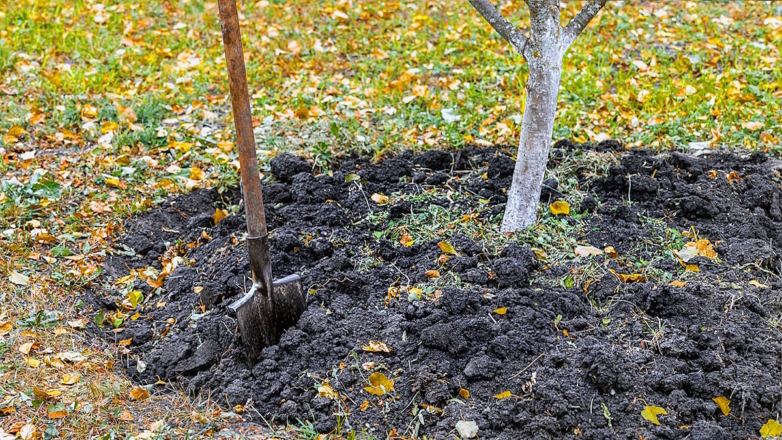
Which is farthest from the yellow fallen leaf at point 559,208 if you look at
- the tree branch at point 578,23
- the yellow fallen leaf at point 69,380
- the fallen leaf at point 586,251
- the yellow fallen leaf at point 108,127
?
the yellow fallen leaf at point 108,127

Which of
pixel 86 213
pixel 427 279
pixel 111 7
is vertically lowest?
pixel 427 279

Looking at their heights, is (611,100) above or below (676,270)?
above

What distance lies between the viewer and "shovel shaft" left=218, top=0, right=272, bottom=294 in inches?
101

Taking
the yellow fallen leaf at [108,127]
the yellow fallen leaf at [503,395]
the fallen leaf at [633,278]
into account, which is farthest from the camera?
the yellow fallen leaf at [108,127]

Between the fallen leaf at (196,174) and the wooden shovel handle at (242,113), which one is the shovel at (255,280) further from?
the fallen leaf at (196,174)

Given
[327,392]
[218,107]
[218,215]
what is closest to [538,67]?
[327,392]

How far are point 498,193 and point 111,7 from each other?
14.8 ft

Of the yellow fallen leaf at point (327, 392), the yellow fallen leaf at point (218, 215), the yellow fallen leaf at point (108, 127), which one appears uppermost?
the yellow fallen leaf at point (108, 127)

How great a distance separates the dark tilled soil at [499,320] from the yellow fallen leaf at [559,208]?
0.12 meters

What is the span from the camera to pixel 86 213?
12.8 ft

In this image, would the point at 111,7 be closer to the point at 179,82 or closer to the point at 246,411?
the point at 179,82

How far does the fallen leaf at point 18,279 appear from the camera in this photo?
3.27m

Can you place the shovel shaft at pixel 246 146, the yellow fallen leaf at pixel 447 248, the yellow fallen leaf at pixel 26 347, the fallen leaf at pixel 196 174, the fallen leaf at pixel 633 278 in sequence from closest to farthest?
the shovel shaft at pixel 246 146
the yellow fallen leaf at pixel 26 347
the fallen leaf at pixel 633 278
the yellow fallen leaf at pixel 447 248
the fallen leaf at pixel 196 174

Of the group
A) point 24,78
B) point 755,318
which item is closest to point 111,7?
point 24,78
